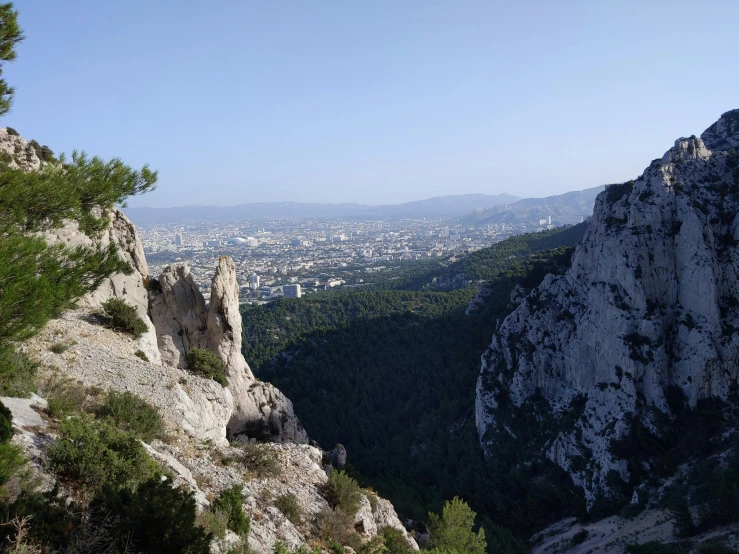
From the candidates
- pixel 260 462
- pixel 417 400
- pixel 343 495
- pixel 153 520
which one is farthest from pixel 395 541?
pixel 417 400

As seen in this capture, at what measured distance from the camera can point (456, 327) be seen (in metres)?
49.8

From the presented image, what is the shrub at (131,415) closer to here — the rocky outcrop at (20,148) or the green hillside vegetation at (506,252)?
the rocky outcrop at (20,148)

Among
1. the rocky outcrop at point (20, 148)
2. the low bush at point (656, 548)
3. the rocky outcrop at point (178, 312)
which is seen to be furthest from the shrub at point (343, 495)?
the low bush at point (656, 548)

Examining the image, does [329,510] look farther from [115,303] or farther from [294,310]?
[294,310]

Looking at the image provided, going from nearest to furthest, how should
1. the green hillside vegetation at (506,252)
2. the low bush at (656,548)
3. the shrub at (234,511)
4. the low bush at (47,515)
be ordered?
the low bush at (47,515) → the shrub at (234,511) → the low bush at (656,548) → the green hillside vegetation at (506,252)

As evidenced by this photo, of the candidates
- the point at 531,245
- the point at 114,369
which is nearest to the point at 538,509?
the point at 114,369

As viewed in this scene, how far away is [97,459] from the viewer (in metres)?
7.48

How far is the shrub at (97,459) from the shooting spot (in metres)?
7.36

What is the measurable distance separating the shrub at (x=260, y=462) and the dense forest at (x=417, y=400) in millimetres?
13548

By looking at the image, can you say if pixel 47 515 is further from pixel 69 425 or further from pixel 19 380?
pixel 19 380

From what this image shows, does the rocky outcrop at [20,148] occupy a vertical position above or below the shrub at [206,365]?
above

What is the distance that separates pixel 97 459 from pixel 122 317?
8851 millimetres

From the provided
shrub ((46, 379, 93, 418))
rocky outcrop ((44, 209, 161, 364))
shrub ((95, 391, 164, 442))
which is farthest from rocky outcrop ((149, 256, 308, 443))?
shrub ((95, 391, 164, 442))

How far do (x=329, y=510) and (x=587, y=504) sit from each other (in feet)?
77.3
